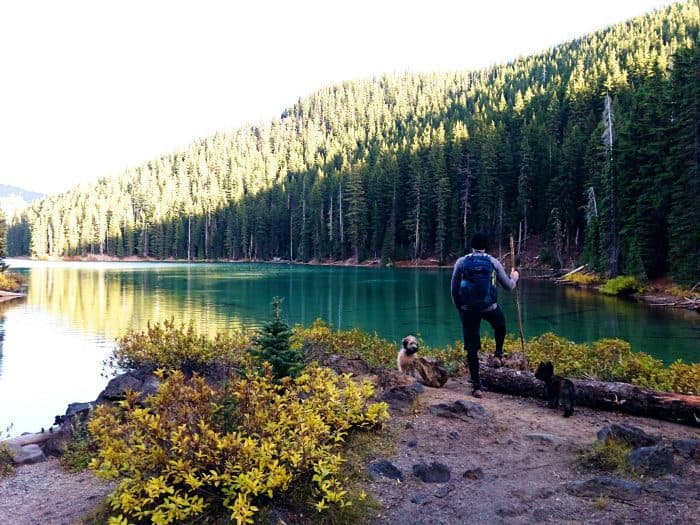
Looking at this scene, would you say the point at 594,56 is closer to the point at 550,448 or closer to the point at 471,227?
the point at 471,227

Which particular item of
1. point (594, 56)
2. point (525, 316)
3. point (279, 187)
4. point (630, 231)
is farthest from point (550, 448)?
point (594, 56)

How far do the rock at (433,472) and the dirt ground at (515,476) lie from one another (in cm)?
7

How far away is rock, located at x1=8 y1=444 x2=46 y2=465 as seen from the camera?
7.42 meters

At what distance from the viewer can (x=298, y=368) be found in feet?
26.6

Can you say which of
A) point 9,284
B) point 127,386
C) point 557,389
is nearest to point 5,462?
point 127,386

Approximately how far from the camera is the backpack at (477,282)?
7785 millimetres

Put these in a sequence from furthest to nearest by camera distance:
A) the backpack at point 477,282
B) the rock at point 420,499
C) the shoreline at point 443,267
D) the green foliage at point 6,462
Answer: the shoreline at point 443,267 → the backpack at point 477,282 → the green foliage at point 6,462 → the rock at point 420,499

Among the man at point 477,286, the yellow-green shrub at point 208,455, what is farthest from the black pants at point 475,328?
the yellow-green shrub at point 208,455

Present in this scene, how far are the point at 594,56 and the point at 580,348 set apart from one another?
127257mm

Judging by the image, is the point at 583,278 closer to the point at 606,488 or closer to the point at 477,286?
the point at 477,286

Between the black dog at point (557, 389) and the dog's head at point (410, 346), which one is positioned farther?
the dog's head at point (410, 346)

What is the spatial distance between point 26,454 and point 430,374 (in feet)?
21.7

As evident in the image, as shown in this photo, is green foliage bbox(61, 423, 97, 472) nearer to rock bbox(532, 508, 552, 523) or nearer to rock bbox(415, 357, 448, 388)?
rock bbox(415, 357, 448, 388)

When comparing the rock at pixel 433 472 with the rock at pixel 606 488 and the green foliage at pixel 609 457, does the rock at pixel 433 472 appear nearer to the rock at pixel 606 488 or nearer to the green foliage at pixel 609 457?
the rock at pixel 606 488
